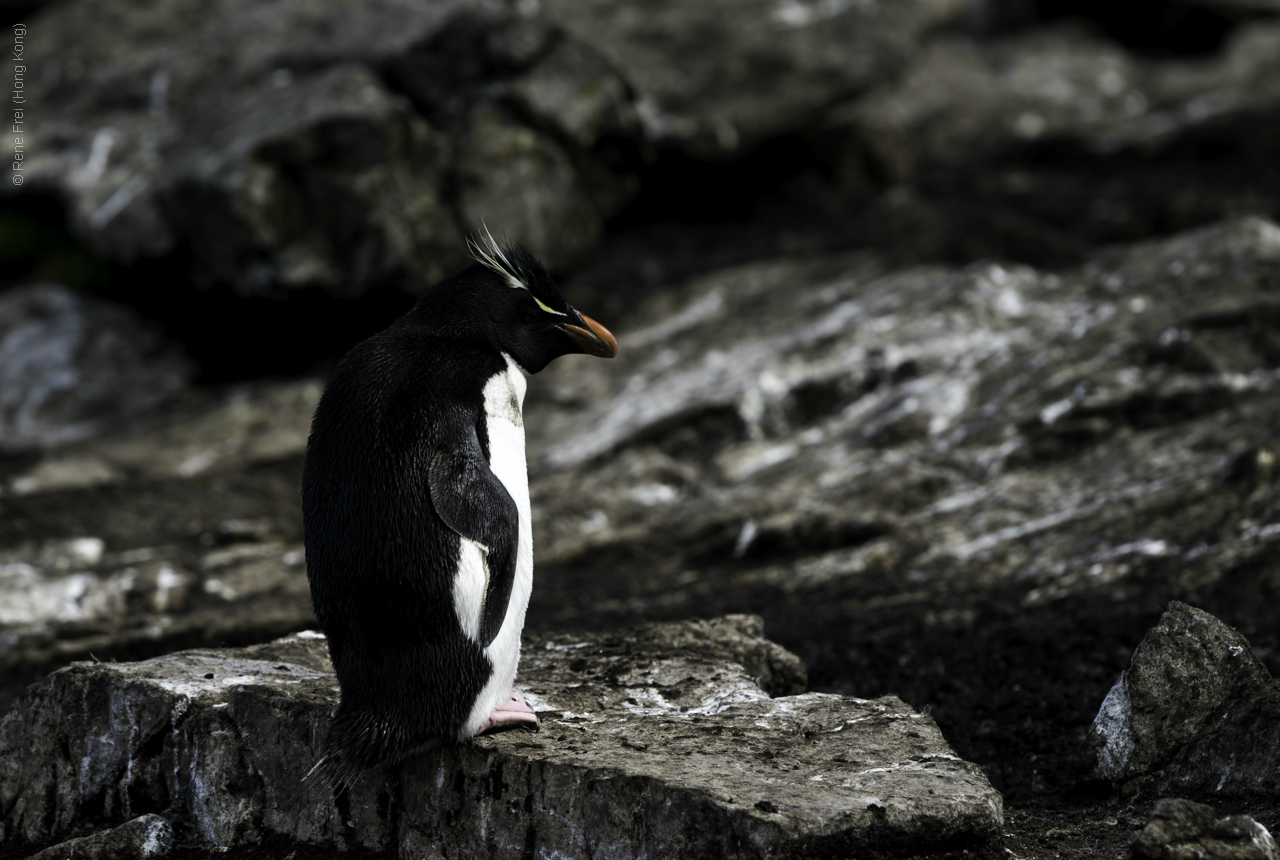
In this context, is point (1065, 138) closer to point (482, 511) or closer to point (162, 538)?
point (162, 538)

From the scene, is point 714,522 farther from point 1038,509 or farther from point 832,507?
point 1038,509

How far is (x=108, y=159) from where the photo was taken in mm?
11430

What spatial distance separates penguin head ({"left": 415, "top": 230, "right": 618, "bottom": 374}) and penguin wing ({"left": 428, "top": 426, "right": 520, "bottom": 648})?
44 centimetres

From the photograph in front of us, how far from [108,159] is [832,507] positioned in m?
7.97

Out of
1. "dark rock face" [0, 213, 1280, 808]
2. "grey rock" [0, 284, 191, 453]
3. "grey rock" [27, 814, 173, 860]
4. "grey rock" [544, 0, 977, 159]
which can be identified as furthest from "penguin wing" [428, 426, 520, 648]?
"grey rock" [544, 0, 977, 159]

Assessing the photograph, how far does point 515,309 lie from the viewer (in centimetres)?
418

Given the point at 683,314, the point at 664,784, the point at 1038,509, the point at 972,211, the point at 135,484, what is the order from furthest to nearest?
the point at 972,211 → the point at 683,314 → the point at 135,484 → the point at 1038,509 → the point at 664,784

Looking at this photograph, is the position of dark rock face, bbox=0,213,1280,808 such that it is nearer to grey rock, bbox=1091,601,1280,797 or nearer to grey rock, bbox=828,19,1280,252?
grey rock, bbox=1091,601,1280,797

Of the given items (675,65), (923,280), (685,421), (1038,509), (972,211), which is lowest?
(1038,509)

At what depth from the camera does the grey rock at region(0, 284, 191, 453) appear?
10.7 m

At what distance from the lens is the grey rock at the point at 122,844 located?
381 centimetres

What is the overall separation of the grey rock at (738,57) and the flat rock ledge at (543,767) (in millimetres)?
8520

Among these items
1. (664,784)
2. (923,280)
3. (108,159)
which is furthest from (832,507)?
(108,159)

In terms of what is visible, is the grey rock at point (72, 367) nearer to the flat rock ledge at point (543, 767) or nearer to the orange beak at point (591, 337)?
the flat rock ledge at point (543, 767)
